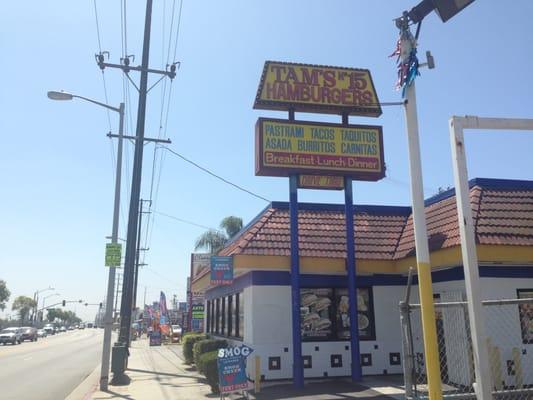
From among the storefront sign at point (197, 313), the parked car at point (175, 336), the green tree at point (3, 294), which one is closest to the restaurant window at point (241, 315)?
the storefront sign at point (197, 313)

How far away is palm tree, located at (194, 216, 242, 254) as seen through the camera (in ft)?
143

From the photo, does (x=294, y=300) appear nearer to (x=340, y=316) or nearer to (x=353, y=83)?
(x=340, y=316)

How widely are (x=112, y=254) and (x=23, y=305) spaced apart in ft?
382

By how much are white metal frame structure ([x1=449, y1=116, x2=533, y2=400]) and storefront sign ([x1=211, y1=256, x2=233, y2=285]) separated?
28.6 feet

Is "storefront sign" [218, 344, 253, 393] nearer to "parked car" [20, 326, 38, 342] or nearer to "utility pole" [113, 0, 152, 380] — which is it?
"utility pole" [113, 0, 152, 380]

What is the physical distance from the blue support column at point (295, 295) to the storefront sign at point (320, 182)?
0.74 meters

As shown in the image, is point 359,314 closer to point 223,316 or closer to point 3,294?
point 223,316

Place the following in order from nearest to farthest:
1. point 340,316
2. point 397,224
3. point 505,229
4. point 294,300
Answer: point 505,229
point 294,300
point 340,316
point 397,224

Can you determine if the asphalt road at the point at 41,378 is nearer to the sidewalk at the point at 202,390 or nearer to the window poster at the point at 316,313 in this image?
the sidewalk at the point at 202,390

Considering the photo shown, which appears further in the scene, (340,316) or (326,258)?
(340,316)

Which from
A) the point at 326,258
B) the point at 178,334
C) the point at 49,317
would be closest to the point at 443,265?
the point at 326,258

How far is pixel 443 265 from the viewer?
12141 millimetres

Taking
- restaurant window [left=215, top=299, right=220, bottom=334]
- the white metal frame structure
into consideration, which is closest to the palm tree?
restaurant window [left=215, top=299, right=220, bottom=334]

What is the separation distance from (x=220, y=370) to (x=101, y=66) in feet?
44.0
